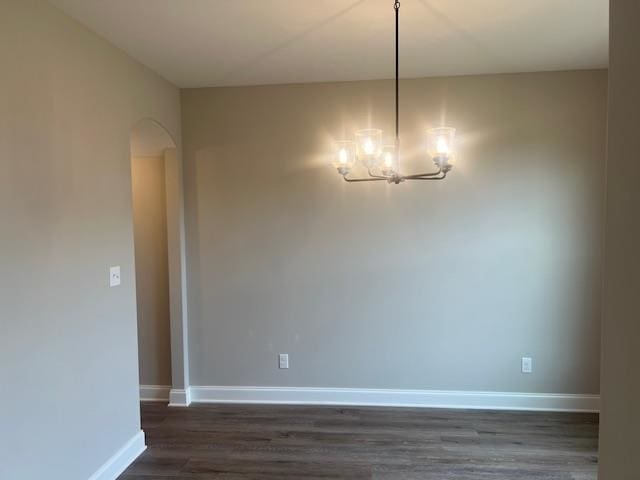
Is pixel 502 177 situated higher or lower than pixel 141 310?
higher

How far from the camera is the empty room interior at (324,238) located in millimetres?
2152

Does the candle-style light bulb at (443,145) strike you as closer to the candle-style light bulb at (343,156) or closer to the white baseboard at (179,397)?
the candle-style light bulb at (343,156)

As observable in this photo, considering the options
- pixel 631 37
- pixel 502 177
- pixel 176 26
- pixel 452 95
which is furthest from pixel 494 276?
pixel 176 26

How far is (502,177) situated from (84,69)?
9.63ft

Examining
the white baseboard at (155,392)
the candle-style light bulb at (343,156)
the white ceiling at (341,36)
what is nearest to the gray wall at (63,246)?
the white ceiling at (341,36)

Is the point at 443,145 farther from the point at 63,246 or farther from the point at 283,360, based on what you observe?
the point at 283,360

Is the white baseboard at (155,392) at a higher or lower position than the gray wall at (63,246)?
lower

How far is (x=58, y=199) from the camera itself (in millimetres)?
1980

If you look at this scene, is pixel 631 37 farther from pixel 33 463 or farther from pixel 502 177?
pixel 33 463

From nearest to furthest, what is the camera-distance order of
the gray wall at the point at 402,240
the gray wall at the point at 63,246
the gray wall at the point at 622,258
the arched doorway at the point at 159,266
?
the gray wall at the point at 622,258, the gray wall at the point at 63,246, the gray wall at the point at 402,240, the arched doorway at the point at 159,266

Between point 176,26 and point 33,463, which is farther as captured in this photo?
point 176,26

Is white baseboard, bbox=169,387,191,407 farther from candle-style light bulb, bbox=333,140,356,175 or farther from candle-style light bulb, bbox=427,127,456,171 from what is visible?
candle-style light bulb, bbox=427,127,456,171

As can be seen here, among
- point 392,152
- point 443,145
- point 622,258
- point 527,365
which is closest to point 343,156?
point 392,152

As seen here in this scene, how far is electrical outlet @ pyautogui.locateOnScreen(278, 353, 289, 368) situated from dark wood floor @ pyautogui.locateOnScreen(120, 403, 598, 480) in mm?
341
